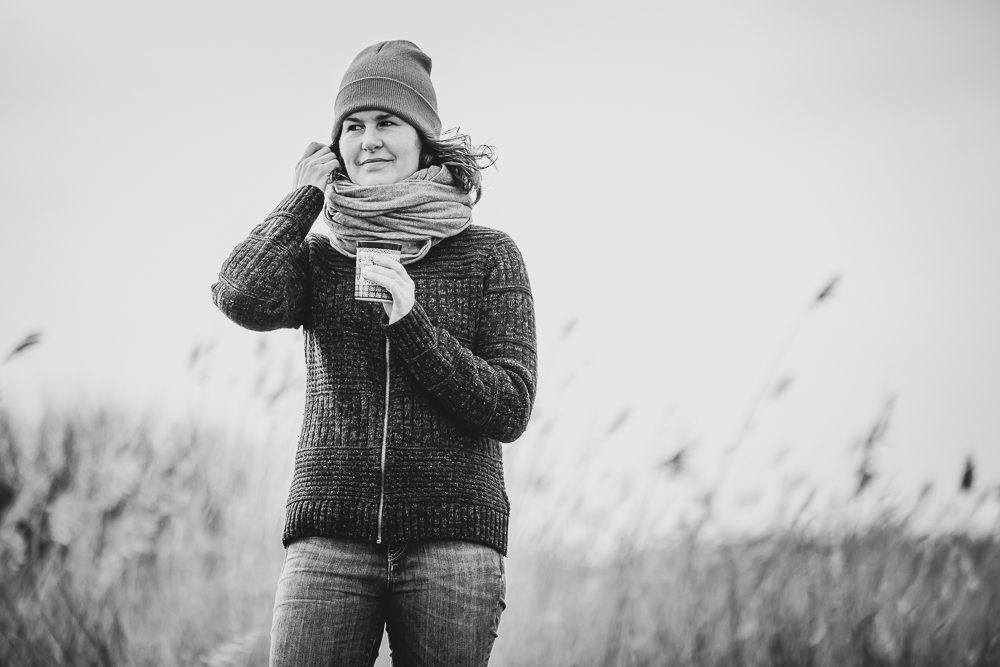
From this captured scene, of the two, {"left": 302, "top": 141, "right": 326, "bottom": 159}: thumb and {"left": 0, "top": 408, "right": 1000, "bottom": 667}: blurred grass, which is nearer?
{"left": 302, "top": 141, "right": 326, "bottom": 159}: thumb

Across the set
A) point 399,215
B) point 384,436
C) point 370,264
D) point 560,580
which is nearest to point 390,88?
point 399,215

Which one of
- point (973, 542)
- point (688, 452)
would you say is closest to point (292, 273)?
point (688, 452)

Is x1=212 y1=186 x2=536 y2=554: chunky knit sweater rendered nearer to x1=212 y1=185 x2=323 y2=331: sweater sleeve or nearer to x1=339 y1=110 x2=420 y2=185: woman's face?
x1=212 y1=185 x2=323 y2=331: sweater sleeve

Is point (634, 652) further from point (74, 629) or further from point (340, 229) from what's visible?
point (340, 229)

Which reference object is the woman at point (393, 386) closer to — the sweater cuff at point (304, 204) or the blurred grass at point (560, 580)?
the sweater cuff at point (304, 204)

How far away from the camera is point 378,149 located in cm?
186

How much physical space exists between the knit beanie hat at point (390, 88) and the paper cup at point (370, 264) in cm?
38

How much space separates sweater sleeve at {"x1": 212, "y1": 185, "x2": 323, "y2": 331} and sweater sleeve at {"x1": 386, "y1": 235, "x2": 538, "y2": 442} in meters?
0.26

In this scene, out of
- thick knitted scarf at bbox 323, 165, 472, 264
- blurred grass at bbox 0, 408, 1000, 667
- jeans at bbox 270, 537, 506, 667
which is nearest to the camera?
jeans at bbox 270, 537, 506, 667

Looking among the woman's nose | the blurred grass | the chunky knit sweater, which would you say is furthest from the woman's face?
the blurred grass


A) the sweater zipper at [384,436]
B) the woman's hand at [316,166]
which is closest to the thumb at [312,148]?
the woman's hand at [316,166]

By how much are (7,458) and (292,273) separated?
7.07 feet

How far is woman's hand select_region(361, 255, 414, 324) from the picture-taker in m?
1.56

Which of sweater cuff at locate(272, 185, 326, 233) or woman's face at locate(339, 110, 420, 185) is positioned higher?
woman's face at locate(339, 110, 420, 185)
